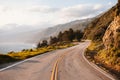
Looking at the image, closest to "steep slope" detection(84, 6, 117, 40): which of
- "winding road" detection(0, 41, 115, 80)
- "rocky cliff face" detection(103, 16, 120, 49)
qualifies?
"rocky cliff face" detection(103, 16, 120, 49)

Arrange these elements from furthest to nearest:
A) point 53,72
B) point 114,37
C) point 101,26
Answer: point 101,26 → point 114,37 → point 53,72

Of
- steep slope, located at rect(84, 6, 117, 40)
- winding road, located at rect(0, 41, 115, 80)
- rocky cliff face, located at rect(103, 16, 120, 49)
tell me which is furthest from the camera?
steep slope, located at rect(84, 6, 117, 40)

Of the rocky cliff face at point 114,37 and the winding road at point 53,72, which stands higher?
the rocky cliff face at point 114,37

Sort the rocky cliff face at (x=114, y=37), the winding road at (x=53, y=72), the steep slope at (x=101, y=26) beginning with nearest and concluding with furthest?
1. the winding road at (x=53, y=72)
2. the rocky cliff face at (x=114, y=37)
3. the steep slope at (x=101, y=26)

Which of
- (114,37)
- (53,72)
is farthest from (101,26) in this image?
(53,72)

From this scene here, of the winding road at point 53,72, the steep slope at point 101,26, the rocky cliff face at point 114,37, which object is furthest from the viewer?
the steep slope at point 101,26

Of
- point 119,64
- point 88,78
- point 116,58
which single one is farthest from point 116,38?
point 88,78

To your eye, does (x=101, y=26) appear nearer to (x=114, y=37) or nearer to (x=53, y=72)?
(x=114, y=37)

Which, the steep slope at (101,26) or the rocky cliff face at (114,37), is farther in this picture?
the steep slope at (101,26)

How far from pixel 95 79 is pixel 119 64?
23.3ft

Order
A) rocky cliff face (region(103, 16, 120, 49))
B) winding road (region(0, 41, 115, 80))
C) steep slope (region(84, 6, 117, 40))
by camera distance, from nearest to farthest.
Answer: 1. winding road (region(0, 41, 115, 80))
2. rocky cliff face (region(103, 16, 120, 49))
3. steep slope (region(84, 6, 117, 40))

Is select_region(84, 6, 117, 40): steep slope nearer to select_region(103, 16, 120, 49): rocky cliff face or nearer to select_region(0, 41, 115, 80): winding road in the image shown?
select_region(103, 16, 120, 49): rocky cliff face

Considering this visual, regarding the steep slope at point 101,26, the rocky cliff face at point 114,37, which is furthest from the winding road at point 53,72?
the steep slope at point 101,26

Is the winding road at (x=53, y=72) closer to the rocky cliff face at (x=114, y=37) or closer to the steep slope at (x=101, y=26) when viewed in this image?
the rocky cliff face at (x=114, y=37)
